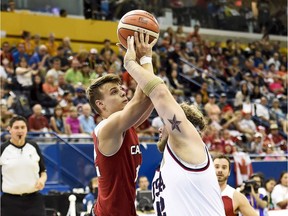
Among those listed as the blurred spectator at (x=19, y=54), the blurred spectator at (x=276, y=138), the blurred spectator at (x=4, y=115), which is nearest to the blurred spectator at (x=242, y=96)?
the blurred spectator at (x=276, y=138)

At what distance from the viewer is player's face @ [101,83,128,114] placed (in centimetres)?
519

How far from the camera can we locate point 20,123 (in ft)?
29.1

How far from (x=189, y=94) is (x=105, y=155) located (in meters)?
15.3

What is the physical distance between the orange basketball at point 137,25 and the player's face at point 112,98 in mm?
366

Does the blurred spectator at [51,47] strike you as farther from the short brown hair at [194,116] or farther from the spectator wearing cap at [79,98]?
the short brown hair at [194,116]

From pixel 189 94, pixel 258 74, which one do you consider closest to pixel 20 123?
pixel 189 94

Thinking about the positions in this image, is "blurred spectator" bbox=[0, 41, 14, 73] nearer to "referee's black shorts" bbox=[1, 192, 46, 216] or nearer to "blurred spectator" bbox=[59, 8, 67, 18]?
"blurred spectator" bbox=[59, 8, 67, 18]

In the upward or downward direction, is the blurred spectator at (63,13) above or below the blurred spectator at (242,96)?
above

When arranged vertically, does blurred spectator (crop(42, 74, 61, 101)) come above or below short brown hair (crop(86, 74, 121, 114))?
below

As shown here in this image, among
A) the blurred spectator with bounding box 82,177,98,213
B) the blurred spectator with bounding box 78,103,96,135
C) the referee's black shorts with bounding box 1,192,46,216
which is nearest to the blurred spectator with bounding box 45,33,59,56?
the blurred spectator with bounding box 78,103,96,135

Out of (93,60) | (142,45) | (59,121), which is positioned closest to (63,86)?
(59,121)

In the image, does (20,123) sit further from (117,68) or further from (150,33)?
(117,68)

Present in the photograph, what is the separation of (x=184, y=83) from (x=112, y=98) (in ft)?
52.2

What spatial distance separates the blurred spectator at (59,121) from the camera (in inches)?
584
